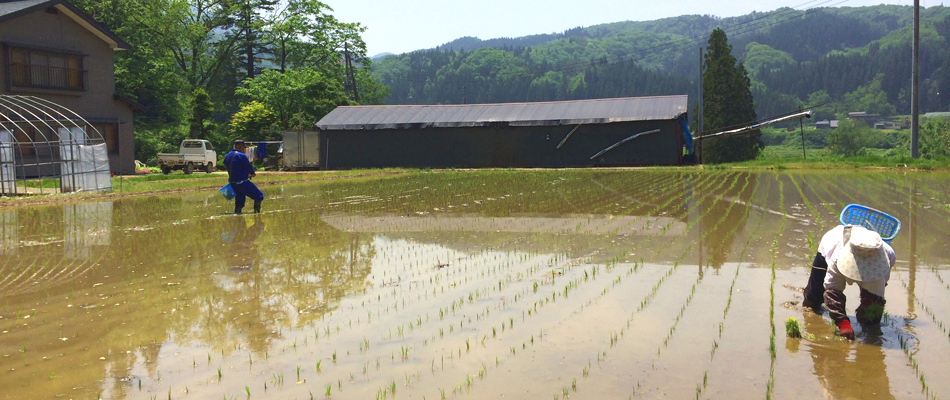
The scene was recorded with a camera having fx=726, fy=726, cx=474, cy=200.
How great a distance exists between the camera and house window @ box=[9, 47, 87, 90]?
25.4 meters

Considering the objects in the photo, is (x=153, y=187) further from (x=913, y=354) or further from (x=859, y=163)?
(x=859, y=163)

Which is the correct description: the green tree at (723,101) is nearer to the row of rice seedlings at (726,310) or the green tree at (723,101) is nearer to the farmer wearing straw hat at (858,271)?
the row of rice seedlings at (726,310)

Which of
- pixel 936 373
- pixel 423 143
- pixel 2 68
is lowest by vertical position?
pixel 936 373

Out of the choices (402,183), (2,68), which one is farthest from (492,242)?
(2,68)

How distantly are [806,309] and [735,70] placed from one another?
125 ft

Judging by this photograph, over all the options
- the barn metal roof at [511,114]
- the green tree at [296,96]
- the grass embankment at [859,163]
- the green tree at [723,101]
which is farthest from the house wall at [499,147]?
the green tree at [723,101]

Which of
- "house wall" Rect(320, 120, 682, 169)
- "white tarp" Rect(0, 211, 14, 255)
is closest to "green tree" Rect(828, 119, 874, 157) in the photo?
"house wall" Rect(320, 120, 682, 169)

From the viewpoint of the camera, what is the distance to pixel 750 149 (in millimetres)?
39188

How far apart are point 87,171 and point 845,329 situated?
61.5 feet

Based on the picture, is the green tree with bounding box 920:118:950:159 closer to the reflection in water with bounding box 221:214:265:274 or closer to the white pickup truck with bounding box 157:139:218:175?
the white pickup truck with bounding box 157:139:218:175

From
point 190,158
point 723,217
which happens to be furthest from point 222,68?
point 723,217

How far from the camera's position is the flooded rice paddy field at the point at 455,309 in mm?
4375

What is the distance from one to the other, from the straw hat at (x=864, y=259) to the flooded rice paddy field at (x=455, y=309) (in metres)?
0.44

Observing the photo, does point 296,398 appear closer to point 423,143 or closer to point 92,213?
point 92,213
